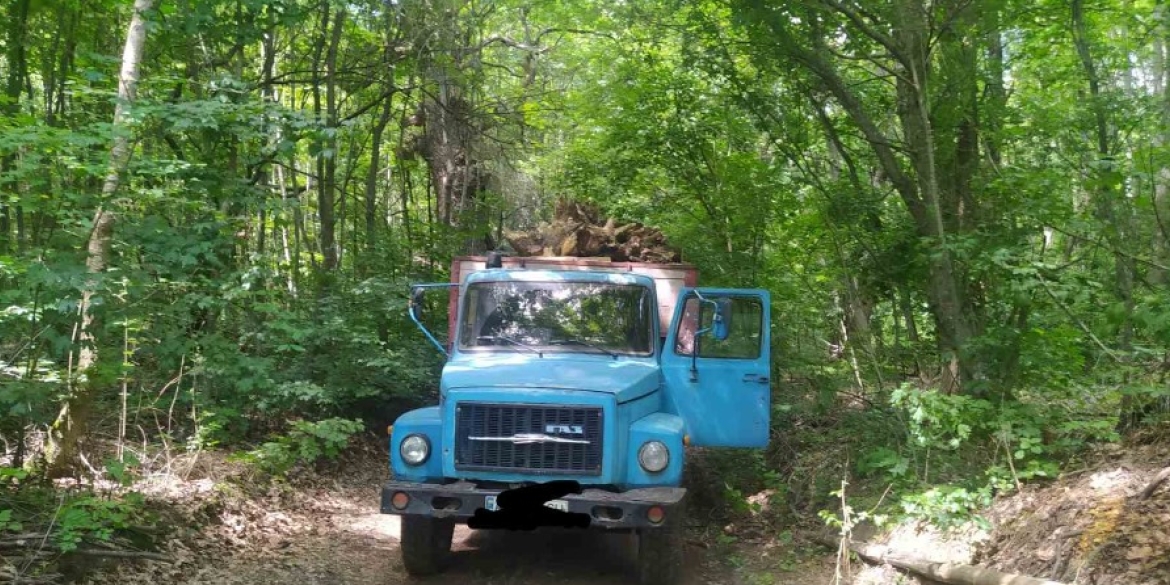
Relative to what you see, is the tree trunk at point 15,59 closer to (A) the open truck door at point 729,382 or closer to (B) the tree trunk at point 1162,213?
(A) the open truck door at point 729,382

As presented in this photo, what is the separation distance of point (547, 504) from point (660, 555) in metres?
0.90

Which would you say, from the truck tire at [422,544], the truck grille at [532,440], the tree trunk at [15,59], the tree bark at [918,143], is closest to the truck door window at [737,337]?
the truck grille at [532,440]

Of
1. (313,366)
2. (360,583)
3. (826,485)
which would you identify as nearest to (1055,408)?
(826,485)

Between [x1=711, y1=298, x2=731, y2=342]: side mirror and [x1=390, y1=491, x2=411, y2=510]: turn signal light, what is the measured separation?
2650 mm

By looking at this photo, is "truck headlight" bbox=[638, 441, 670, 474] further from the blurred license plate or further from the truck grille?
the blurred license plate

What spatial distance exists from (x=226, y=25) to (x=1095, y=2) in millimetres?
8816

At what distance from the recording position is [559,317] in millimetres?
7348

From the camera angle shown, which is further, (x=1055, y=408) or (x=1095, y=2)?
(x=1095, y=2)

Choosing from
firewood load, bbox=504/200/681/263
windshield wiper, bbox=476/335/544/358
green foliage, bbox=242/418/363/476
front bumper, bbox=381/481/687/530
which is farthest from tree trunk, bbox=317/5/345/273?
front bumper, bbox=381/481/687/530

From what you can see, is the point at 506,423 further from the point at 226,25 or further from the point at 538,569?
the point at 226,25

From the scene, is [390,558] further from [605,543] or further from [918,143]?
[918,143]

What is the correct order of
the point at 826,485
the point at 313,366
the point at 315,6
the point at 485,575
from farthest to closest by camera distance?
the point at 313,366
the point at 315,6
the point at 826,485
the point at 485,575

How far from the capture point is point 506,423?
247 inches

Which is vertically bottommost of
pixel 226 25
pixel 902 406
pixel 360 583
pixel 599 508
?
pixel 360 583
